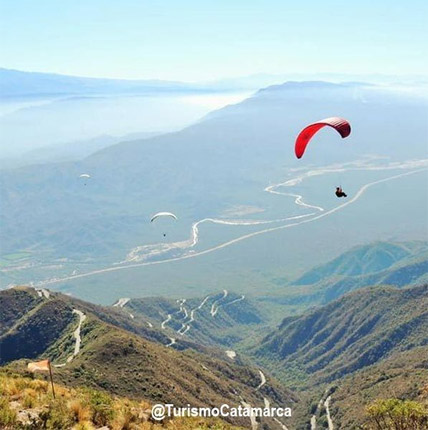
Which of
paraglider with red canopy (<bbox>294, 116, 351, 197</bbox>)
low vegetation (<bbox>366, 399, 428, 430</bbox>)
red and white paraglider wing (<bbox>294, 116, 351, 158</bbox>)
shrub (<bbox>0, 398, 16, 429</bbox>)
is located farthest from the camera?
red and white paraglider wing (<bbox>294, 116, 351, 158</bbox>)

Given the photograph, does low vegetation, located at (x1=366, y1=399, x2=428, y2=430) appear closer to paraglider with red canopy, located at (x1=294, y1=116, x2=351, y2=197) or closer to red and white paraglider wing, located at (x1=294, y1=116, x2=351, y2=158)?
paraglider with red canopy, located at (x1=294, y1=116, x2=351, y2=197)

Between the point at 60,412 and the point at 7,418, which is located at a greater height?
the point at 7,418

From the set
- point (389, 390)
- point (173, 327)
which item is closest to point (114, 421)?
point (389, 390)

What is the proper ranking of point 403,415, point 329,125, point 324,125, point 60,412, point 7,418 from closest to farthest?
1. point 7,418
2. point 60,412
3. point 403,415
4. point 324,125
5. point 329,125

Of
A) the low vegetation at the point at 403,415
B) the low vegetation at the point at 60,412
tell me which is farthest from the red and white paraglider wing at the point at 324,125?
the low vegetation at the point at 60,412

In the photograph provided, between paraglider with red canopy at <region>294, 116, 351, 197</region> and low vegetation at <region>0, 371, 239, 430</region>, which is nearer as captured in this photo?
low vegetation at <region>0, 371, 239, 430</region>

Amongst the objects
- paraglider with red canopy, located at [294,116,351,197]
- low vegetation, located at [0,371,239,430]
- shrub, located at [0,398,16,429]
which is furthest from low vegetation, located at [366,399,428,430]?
shrub, located at [0,398,16,429]

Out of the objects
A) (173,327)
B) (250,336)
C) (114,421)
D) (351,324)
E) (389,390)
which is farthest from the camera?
(250,336)

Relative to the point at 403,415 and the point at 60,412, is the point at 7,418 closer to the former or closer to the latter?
the point at 60,412

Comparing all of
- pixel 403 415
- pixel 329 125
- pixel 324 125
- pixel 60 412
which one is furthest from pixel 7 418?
pixel 329 125

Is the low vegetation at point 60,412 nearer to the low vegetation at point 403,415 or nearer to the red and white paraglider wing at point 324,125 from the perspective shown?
the low vegetation at point 403,415

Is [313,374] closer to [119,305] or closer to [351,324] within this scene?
[351,324]
